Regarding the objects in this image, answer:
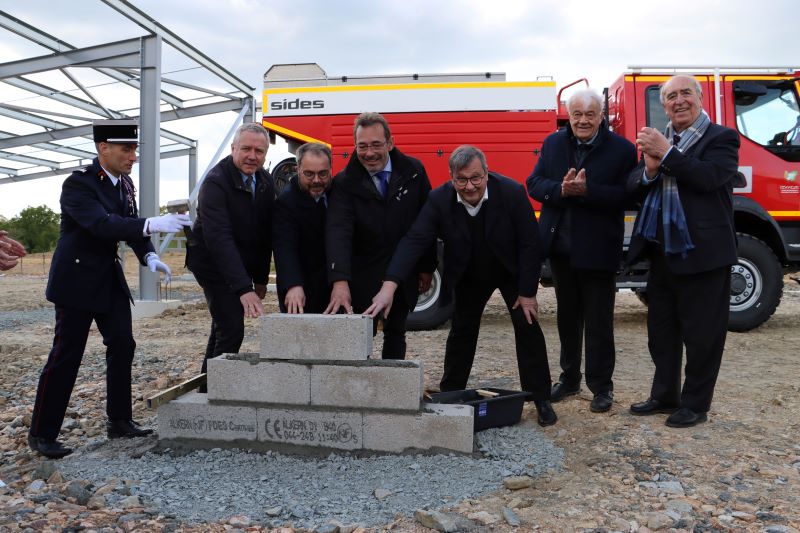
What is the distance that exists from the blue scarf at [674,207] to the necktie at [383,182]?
60.6 inches

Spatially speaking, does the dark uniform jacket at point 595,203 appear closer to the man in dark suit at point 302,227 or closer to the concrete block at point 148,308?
the man in dark suit at point 302,227

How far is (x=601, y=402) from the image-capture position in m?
4.22

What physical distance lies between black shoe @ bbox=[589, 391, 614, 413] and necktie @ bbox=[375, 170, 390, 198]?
1.86m

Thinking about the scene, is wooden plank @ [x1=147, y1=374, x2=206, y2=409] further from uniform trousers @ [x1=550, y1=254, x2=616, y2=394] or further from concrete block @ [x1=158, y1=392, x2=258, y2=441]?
uniform trousers @ [x1=550, y1=254, x2=616, y2=394]

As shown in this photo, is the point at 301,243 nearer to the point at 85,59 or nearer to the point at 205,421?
the point at 205,421

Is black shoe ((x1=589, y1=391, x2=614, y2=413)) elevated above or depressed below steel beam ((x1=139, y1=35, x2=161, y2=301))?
below

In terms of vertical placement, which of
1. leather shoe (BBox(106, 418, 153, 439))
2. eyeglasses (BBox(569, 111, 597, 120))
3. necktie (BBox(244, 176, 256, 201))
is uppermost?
eyeglasses (BBox(569, 111, 597, 120))

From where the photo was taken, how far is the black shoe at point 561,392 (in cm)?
445

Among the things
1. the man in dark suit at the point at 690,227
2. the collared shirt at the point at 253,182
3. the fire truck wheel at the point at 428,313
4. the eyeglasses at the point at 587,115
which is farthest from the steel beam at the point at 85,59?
the man in dark suit at the point at 690,227

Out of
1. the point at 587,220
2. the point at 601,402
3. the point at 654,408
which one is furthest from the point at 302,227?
the point at 654,408

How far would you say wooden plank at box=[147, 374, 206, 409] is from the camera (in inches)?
141

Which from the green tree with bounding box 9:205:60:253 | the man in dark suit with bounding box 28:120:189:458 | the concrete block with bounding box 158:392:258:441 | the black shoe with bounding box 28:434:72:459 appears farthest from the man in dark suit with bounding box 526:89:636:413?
the green tree with bounding box 9:205:60:253

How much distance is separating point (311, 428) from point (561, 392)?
1795 mm

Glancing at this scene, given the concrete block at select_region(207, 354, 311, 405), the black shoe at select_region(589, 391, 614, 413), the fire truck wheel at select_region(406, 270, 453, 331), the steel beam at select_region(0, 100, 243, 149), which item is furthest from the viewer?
the steel beam at select_region(0, 100, 243, 149)
